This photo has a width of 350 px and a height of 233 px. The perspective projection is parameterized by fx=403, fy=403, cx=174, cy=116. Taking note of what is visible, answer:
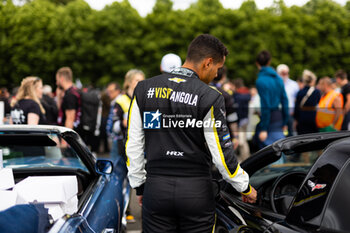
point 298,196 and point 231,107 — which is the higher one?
point 231,107

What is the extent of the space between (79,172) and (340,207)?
2.45 metres

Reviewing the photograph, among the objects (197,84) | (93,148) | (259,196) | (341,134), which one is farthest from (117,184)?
(93,148)

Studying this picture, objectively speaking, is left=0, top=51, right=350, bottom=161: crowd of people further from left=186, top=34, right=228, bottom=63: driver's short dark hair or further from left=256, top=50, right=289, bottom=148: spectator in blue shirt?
left=186, top=34, right=228, bottom=63: driver's short dark hair

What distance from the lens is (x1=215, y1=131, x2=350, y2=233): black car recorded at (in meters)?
1.94

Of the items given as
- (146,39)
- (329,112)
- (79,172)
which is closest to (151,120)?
(79,172)

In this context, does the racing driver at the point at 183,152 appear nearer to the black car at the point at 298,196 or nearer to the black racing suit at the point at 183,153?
the black racing suit at the point at 183,153

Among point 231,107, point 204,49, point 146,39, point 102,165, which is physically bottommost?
point 102,165

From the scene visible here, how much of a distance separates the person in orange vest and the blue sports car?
4.07 metres

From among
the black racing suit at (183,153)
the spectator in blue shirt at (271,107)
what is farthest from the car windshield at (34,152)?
the spectator in blue shirt at (271,107)

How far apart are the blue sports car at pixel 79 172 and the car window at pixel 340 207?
1346 millimetres

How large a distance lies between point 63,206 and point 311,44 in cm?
4247

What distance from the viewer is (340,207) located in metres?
1.91

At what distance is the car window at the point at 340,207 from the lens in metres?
1.87

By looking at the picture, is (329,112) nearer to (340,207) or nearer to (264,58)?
(264,58)
